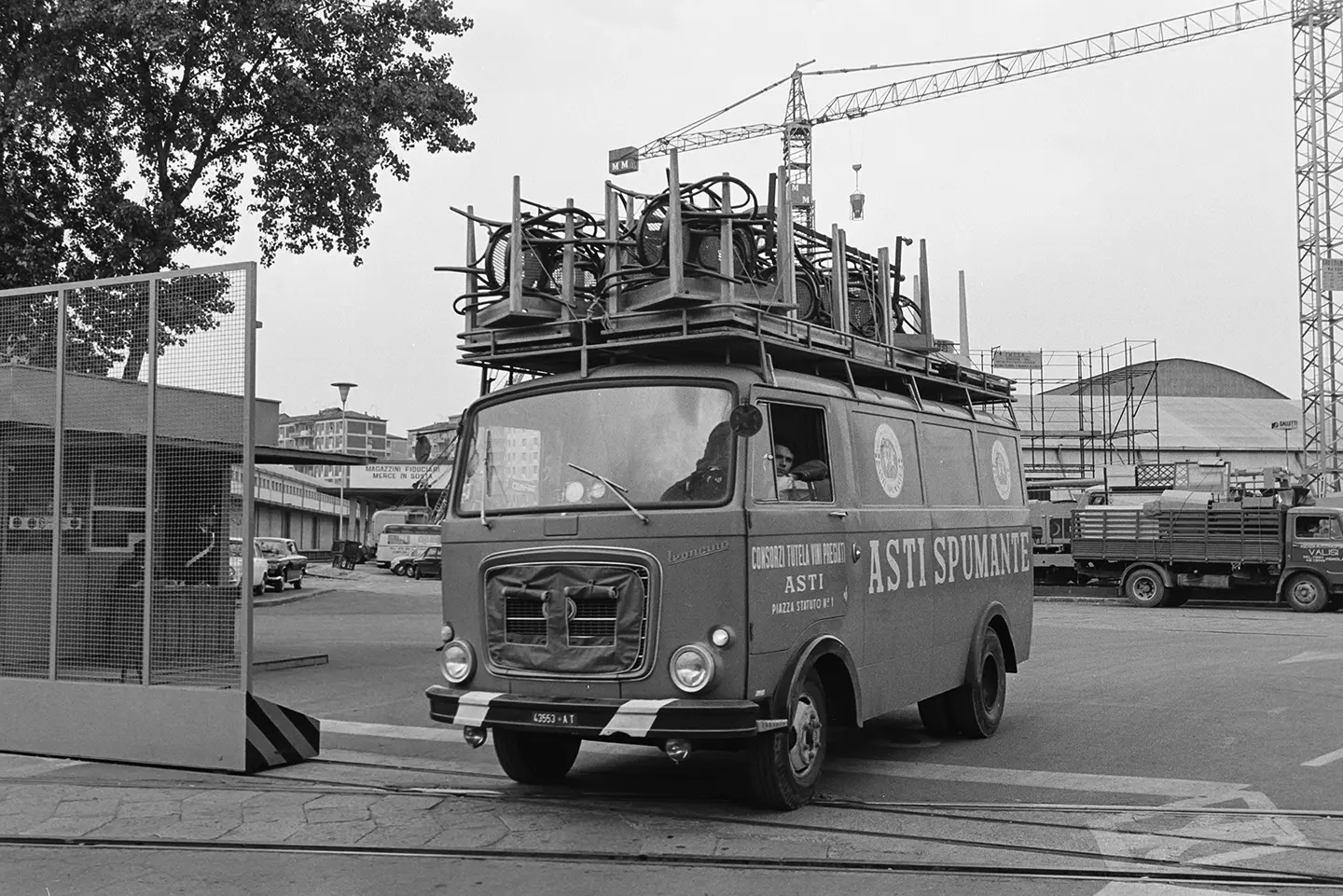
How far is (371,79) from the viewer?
17.6 metres

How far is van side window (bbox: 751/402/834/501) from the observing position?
7.10 m

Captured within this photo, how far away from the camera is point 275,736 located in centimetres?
869

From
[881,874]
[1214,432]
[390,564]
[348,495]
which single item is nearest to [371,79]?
[881,874]

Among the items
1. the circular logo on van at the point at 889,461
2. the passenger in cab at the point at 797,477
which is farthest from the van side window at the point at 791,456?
the circular logo on van at the point at 889,461

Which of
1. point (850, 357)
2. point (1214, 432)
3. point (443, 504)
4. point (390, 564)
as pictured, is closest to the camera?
point (443, 504)

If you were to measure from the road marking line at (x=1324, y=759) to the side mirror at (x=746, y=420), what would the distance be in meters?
5.00

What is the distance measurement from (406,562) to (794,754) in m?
42.8

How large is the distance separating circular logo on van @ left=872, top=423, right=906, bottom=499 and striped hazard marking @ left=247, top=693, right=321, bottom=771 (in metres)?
4.39

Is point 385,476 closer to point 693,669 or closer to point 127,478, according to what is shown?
point 127,478

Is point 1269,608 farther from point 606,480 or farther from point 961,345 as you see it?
point 606,480

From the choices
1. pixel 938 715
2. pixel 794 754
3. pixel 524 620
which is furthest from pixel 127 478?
pixel 938 715

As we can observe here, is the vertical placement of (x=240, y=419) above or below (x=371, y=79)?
below

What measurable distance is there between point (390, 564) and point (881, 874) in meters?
46.2

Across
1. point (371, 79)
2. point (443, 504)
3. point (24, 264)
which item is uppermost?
point (371, 79)
